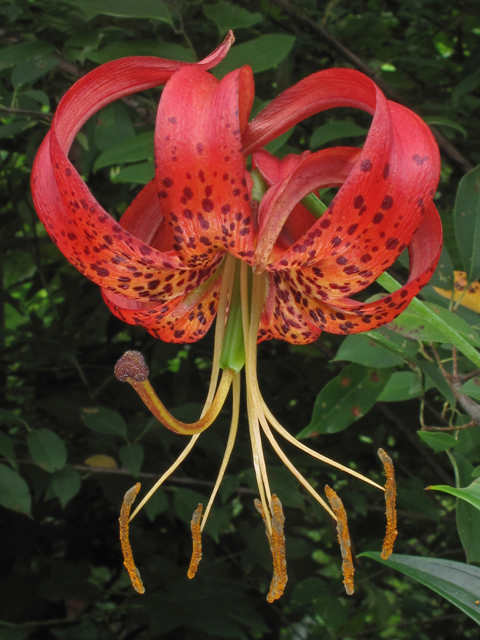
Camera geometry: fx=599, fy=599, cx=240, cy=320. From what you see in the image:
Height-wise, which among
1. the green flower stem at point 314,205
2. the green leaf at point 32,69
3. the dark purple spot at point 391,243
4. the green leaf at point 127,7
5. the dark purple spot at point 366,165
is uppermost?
the green leaf at point 127,7

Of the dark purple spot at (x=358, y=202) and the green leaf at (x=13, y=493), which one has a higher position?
the dark purple spot at (x=358, y=202)

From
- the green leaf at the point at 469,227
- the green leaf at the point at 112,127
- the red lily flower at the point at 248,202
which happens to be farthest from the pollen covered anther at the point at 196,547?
the green leaf at the point at 112,127

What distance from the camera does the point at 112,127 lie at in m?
0.96

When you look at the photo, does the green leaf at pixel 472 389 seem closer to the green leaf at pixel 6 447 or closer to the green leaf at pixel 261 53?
the green leaf at pixel 261 53

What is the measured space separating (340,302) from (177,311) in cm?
20

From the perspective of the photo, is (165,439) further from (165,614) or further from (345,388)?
(345,388)

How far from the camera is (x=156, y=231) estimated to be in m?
0.63

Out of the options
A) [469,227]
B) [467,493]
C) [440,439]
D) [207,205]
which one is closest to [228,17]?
[469,227]

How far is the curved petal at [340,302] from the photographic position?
532 mm

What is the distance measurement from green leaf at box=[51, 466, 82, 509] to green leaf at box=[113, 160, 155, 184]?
0.58m

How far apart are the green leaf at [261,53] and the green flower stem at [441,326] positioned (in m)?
0.48

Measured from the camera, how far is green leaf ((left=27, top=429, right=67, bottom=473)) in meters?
1.07

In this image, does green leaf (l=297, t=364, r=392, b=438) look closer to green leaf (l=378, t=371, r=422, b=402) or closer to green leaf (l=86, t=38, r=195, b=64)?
green leaf (l=378, t=371, r=422, b=402)

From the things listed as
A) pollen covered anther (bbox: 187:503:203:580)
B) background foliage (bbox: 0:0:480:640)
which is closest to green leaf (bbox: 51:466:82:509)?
background foliage (bbox: 0:0:480:640)
